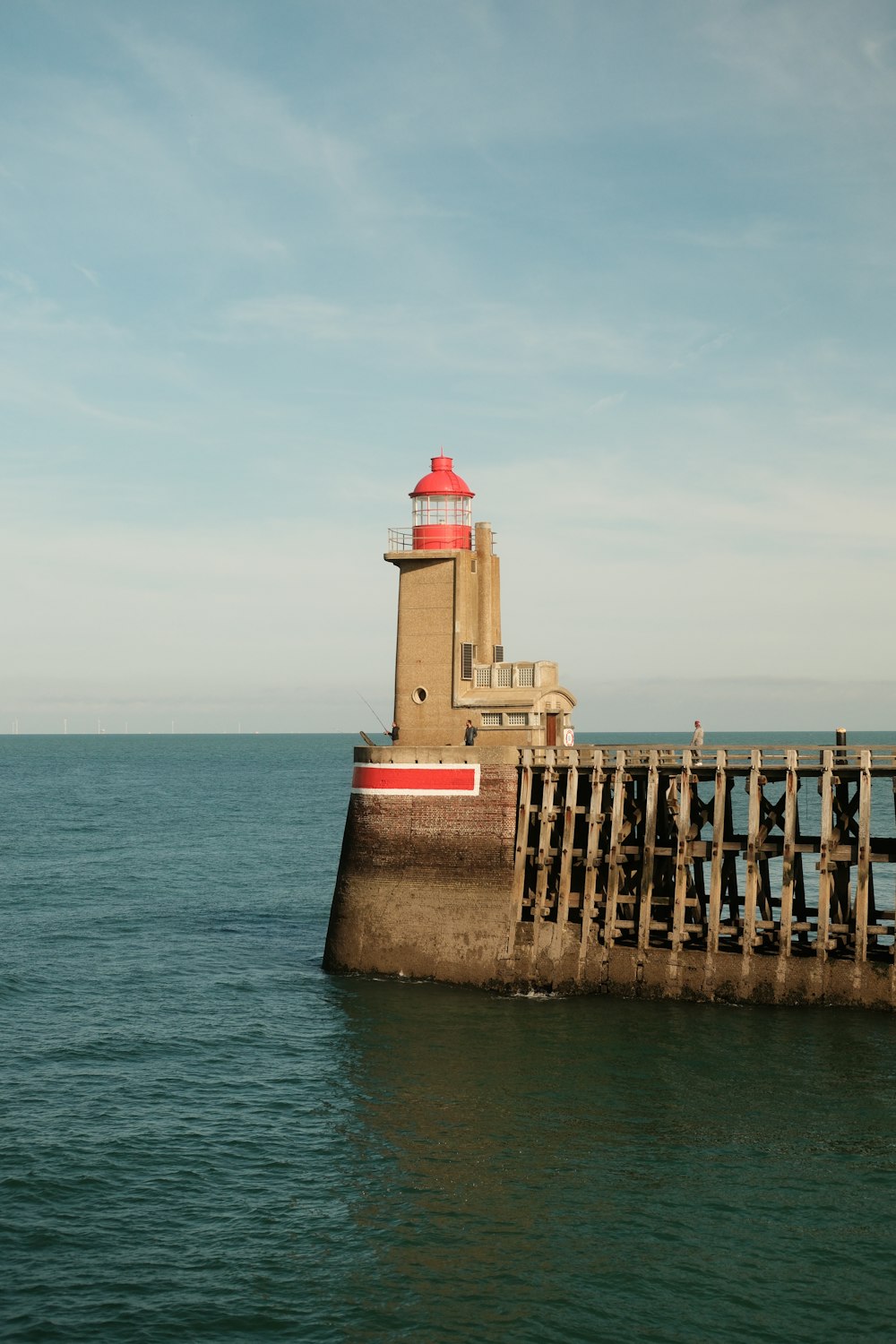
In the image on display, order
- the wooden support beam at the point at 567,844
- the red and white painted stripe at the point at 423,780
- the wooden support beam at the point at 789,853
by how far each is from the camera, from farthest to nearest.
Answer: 1. the red and white painted stripe at the point at 423,780
2. the wooden support beam at the point at 567,844
3. the wooden support beam at the point at 789,853

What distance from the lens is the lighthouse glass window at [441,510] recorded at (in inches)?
1564

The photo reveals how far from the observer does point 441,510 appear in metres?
39.8

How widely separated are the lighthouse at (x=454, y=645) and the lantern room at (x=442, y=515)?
0.09ft

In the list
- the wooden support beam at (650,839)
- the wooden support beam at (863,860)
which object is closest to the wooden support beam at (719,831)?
the wooden support beam at (650,839)

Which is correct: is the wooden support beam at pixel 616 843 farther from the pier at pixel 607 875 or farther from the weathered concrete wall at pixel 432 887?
the weathered concrete wall at pixel 432 887

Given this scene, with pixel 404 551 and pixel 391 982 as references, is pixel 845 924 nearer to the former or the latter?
pixel 391 982

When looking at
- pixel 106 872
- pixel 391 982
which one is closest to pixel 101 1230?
pixel 391 982

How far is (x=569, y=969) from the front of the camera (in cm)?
3406

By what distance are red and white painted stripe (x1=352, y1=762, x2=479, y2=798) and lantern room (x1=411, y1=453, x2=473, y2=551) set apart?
6.95 meters

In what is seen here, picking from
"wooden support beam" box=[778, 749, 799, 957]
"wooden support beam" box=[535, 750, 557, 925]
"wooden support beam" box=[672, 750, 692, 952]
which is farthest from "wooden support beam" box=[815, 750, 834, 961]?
"wooden support beam" box=[535, 750, 557, 925]

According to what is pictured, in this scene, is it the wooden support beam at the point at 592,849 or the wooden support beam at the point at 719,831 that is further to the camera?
the wooden support beam at the point at 592,849

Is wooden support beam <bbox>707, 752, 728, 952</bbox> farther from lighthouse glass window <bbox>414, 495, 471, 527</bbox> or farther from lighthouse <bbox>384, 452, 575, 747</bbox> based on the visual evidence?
lighthouse glass window <bbox>414, 495, 471, 527</bbox>

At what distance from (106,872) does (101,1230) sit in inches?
1623

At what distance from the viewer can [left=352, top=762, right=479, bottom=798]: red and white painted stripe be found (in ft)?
119
